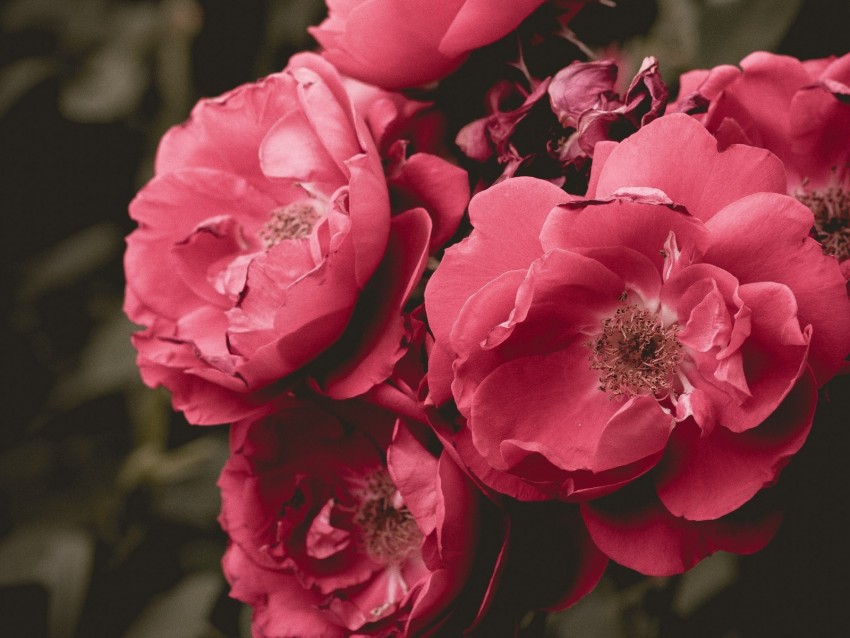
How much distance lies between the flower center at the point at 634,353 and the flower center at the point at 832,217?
15cm

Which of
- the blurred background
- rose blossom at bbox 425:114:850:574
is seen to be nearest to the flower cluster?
rose blossom at bbox 425:114:850:574

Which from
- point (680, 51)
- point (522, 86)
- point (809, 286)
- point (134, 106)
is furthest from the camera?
point (134, 106)

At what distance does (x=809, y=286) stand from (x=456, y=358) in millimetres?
168

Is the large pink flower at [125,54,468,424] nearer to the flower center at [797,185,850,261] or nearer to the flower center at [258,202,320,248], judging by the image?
the flower center at [258,202,320,248]

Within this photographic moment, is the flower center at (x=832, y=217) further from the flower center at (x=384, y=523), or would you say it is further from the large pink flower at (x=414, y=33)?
the flower center at (x=384, y=523)

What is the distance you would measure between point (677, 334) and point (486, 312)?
12cm

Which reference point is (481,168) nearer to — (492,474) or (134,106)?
(492,474)

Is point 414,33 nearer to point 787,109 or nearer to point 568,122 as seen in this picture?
point 568,122

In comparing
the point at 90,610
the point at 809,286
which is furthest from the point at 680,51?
the point at 90,610

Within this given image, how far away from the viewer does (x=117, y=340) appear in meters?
0.97

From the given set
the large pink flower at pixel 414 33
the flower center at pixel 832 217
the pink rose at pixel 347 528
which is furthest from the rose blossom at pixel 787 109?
the pink rose at pixel 347 528

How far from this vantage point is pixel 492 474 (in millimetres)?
448

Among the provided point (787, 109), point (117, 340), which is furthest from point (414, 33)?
point (117, 340)

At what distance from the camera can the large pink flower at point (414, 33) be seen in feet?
1.63
